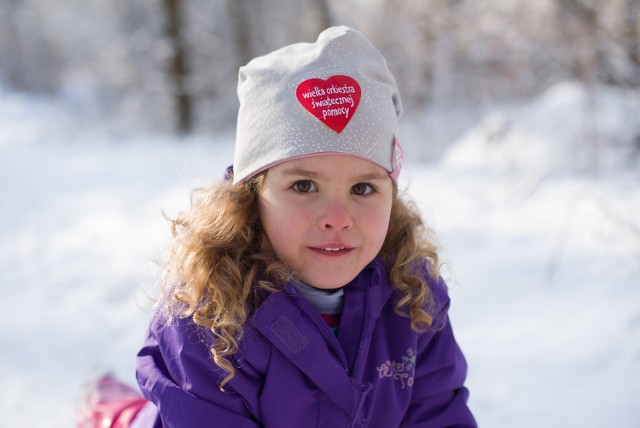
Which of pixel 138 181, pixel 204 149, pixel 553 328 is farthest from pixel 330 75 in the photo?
pixel 204 149

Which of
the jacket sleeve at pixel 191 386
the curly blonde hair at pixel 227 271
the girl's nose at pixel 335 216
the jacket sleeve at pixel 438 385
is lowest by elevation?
the jacket sleeve at pixel 438 385

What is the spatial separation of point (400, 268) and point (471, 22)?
1097 centimetres

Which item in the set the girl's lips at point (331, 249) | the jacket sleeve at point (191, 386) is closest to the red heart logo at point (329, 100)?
the girl's lips at point (331, 249)

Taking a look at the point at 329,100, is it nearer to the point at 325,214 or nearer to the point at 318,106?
the point at 318,106

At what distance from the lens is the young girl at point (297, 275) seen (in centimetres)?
152

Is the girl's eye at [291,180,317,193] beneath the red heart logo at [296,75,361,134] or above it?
beneath

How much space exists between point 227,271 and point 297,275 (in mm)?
192

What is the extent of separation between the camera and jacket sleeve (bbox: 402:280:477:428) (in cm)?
173

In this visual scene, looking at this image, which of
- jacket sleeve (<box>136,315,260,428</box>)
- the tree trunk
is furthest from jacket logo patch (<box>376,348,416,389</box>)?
the tree trunk

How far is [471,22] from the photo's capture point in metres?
11.7

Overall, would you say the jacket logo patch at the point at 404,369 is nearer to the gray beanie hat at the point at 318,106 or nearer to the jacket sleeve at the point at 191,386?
the jacket sleeve at the point at 191,386

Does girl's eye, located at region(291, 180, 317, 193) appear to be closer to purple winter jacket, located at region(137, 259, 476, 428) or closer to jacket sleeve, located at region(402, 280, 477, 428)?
purple winter jacket, located at region(137, 259, 476, 428)

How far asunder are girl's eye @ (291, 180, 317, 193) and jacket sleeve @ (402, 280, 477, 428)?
58 centimetres

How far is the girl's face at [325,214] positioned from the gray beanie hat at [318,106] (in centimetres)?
4
